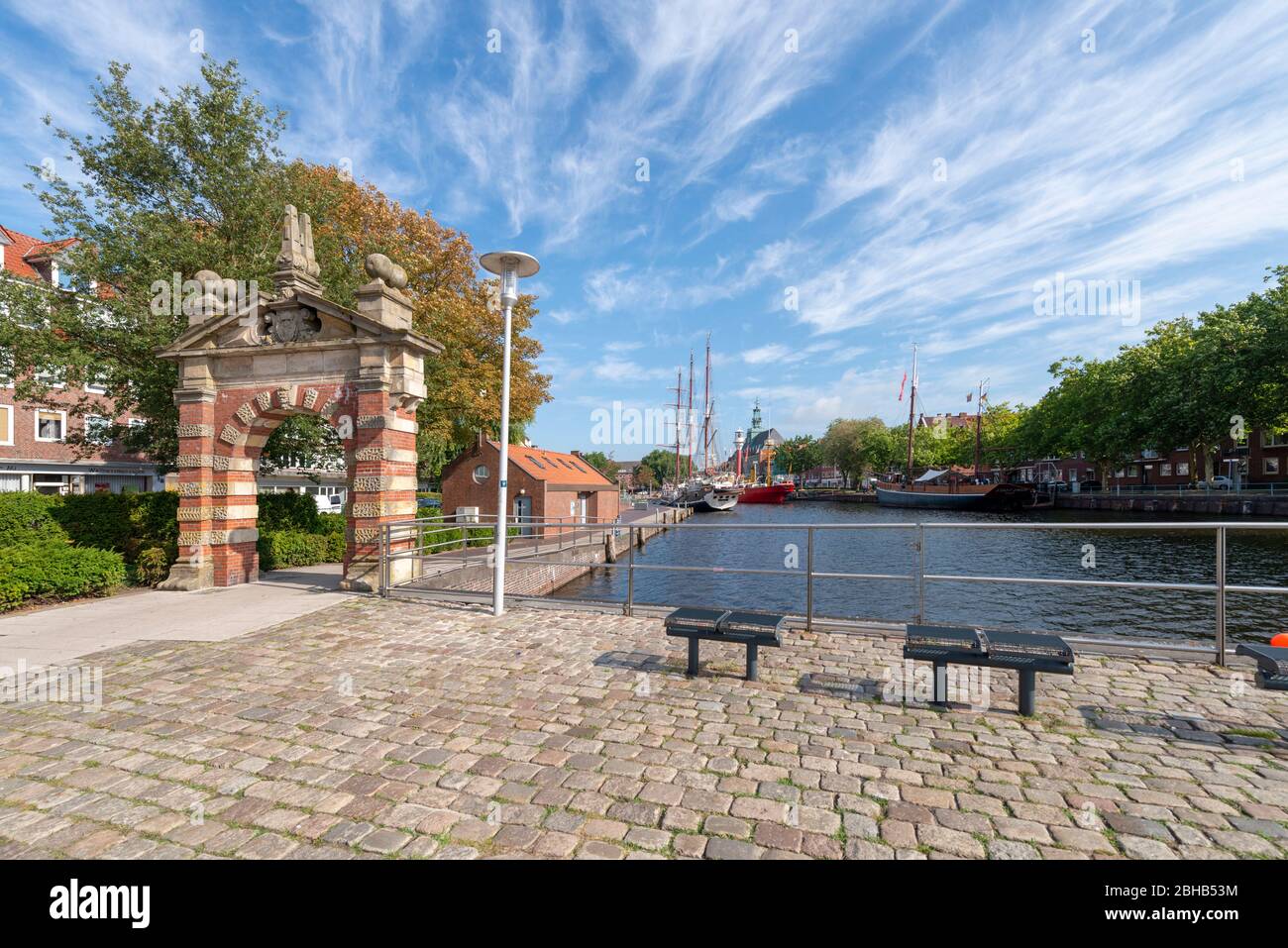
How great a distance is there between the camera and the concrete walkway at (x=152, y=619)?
6.55 m

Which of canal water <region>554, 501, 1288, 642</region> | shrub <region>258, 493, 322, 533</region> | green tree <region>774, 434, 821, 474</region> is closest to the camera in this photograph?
canal water <region>554, 501, 1288, 642</region>

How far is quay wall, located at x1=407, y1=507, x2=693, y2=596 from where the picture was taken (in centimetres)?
993

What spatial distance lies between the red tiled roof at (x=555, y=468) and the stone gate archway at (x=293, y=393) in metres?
17.0

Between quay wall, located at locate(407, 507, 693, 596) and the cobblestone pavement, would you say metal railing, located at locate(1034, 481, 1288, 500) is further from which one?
the cobblestone pavement

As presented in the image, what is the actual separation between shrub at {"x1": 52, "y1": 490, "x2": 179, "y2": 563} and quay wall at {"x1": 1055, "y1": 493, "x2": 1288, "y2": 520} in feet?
180

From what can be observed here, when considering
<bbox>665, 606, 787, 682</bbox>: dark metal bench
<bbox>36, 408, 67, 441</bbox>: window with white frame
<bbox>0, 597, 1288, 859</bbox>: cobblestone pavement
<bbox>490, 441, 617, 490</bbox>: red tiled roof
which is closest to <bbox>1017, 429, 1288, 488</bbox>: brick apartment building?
<bbox>490, 441, 617, 490</bbox>: red tiled roof

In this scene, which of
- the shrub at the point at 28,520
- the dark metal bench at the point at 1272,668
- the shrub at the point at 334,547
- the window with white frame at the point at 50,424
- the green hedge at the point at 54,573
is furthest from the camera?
the window with white frame at the point at 50,424

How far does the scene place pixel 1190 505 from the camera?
4241cm

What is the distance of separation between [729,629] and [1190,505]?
5545 centimetres

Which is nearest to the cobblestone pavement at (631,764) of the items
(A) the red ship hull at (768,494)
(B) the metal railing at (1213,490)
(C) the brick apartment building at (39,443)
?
(C) the brick apartment building at (39,443)

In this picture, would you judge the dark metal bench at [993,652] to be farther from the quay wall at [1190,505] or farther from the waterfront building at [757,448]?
the waterfront building at [757,448]

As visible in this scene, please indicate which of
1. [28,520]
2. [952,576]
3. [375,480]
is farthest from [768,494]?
[28,520]

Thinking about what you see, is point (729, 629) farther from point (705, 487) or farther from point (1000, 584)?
point (705, 487)

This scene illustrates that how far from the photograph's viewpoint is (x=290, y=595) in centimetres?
955
